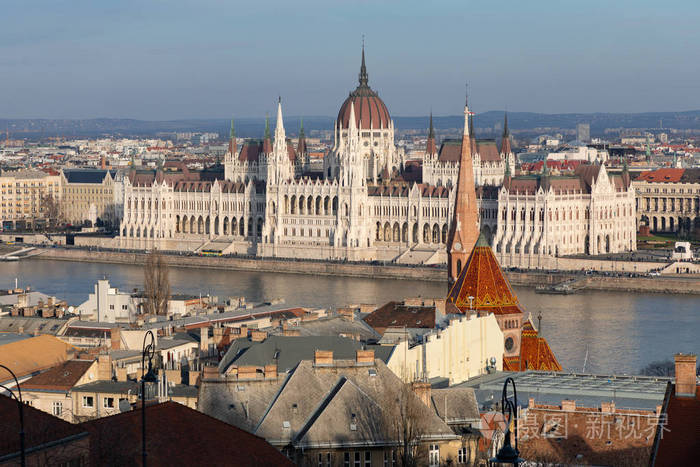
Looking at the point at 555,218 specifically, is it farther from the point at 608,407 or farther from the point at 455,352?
the point at 608,407

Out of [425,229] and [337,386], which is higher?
[337,386]

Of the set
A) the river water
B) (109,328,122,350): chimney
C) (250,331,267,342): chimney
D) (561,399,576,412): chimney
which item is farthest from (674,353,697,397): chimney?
the river water

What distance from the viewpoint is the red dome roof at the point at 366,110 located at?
256 ft

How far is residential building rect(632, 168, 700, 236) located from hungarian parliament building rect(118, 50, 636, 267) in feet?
29.7

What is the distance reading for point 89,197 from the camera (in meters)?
94.4

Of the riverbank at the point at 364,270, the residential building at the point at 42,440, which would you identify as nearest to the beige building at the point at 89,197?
the riverbank at the point at 364,270

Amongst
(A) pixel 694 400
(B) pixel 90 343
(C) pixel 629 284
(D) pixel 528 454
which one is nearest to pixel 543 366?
(B) pixel 90 343

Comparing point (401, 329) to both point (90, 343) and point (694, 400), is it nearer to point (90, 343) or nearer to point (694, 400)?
point (90, 343)

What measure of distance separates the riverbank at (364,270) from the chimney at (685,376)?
42.7 m

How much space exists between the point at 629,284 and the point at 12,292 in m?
25.8

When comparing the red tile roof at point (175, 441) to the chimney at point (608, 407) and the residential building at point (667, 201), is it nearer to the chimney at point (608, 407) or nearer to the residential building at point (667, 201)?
the chimney at point (608, 407)

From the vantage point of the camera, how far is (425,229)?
71812 mm

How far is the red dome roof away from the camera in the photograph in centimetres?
7806

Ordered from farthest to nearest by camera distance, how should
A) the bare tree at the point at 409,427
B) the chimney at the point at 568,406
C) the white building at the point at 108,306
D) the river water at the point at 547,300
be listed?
the river water at the point at 547,300, the white building at the point at 108,306, the chimney at the point at 568,406, the bare tree at the point at 409,427
